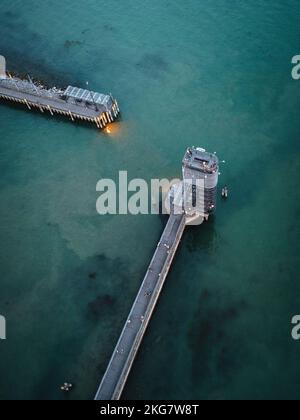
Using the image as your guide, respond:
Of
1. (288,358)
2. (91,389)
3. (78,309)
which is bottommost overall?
(91,389)

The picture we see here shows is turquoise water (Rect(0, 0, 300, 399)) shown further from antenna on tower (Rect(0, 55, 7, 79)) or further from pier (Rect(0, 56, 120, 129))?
antenna on tower (Rect(0, 55, 7, 79))

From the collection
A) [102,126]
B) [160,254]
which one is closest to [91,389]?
[160,254]

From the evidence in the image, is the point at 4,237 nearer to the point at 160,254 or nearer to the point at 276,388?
the point at 160,254

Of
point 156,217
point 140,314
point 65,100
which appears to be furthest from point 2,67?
point 140,314

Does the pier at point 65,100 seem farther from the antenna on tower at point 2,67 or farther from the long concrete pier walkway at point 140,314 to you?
the long concrete pier walkway at point 140,314

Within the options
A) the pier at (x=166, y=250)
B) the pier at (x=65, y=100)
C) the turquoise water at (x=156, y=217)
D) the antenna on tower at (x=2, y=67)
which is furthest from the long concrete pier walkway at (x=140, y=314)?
the antenna on tower at (x=2, y=67)

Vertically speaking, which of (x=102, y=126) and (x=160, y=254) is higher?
(x=102, y=126)

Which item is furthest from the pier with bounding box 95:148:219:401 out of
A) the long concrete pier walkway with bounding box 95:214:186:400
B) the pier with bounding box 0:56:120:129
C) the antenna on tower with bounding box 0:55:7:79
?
the antenna on tower with bounding box 0:55:7:79
